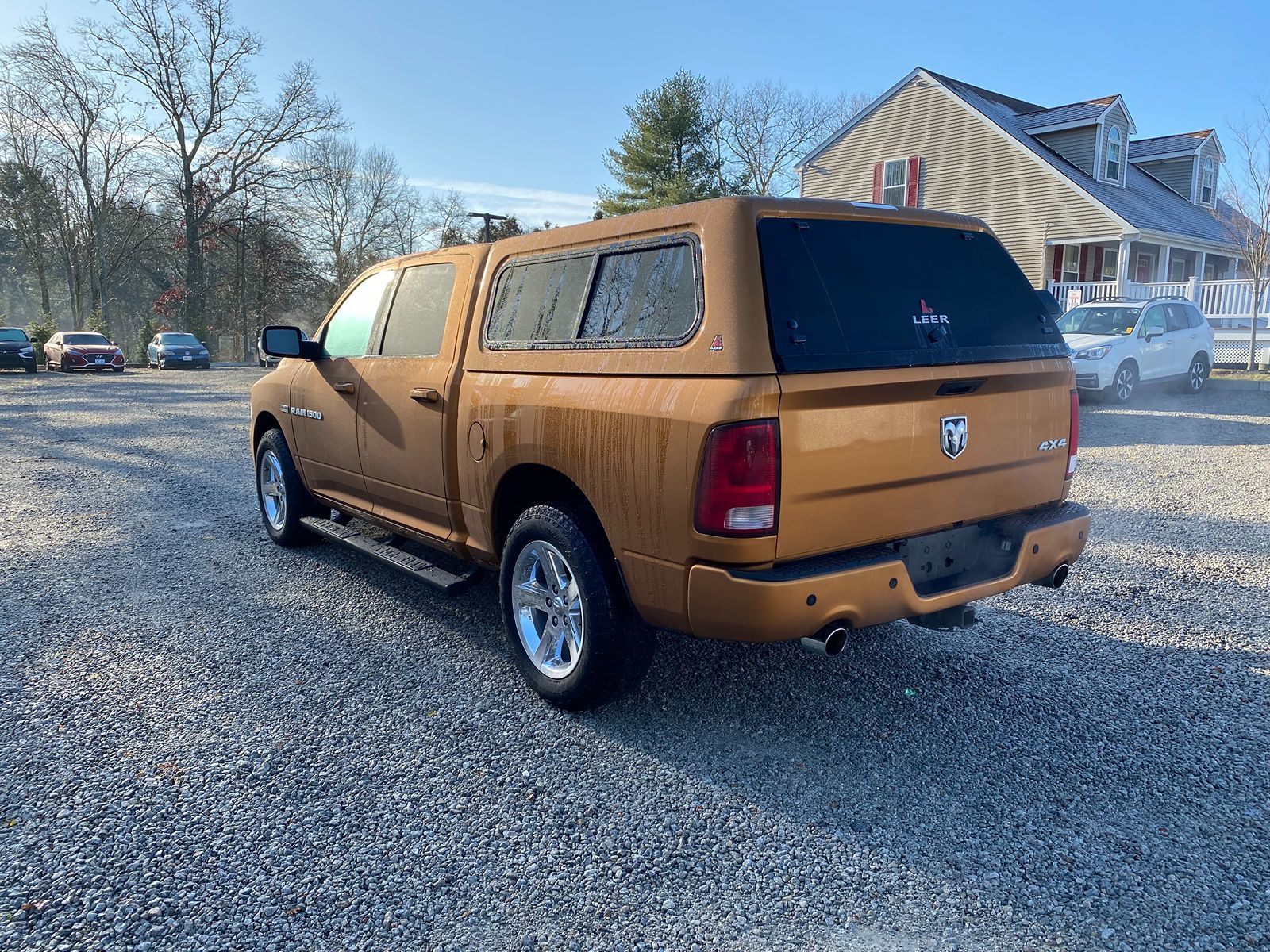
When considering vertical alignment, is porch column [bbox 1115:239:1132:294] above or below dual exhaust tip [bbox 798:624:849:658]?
above

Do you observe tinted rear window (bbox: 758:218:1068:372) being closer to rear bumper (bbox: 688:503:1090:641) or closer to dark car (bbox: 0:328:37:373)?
rear bumper (bbox: 688:503:1090:641)

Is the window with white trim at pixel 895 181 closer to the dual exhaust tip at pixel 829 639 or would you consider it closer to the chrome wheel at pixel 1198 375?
the chrome wheel at pixel 1198 375

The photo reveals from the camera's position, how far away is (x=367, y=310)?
5.35m

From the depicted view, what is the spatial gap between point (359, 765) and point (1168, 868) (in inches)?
106

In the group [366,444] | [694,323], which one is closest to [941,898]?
[694,323]

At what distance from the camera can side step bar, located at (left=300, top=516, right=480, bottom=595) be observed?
427 cm

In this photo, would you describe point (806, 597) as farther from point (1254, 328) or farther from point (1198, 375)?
point (1254, 328)

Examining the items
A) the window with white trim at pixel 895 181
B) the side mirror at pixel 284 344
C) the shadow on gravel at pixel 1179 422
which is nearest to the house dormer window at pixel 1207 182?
the window with white trim at pixel 895 181

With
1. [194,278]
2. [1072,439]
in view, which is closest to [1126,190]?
[1072,439]

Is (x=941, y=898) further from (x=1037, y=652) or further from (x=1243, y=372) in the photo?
(x=1243, y=372)

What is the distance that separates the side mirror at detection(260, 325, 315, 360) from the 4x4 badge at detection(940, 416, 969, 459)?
375 centimetres

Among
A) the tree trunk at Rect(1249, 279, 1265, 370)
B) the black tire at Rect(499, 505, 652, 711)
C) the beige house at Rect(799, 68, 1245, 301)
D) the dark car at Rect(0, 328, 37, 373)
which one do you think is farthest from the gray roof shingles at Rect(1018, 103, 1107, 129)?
the dark car at Rect(0, 328, 37, 373)

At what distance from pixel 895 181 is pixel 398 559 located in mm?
27010

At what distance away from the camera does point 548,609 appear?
3762 mm
